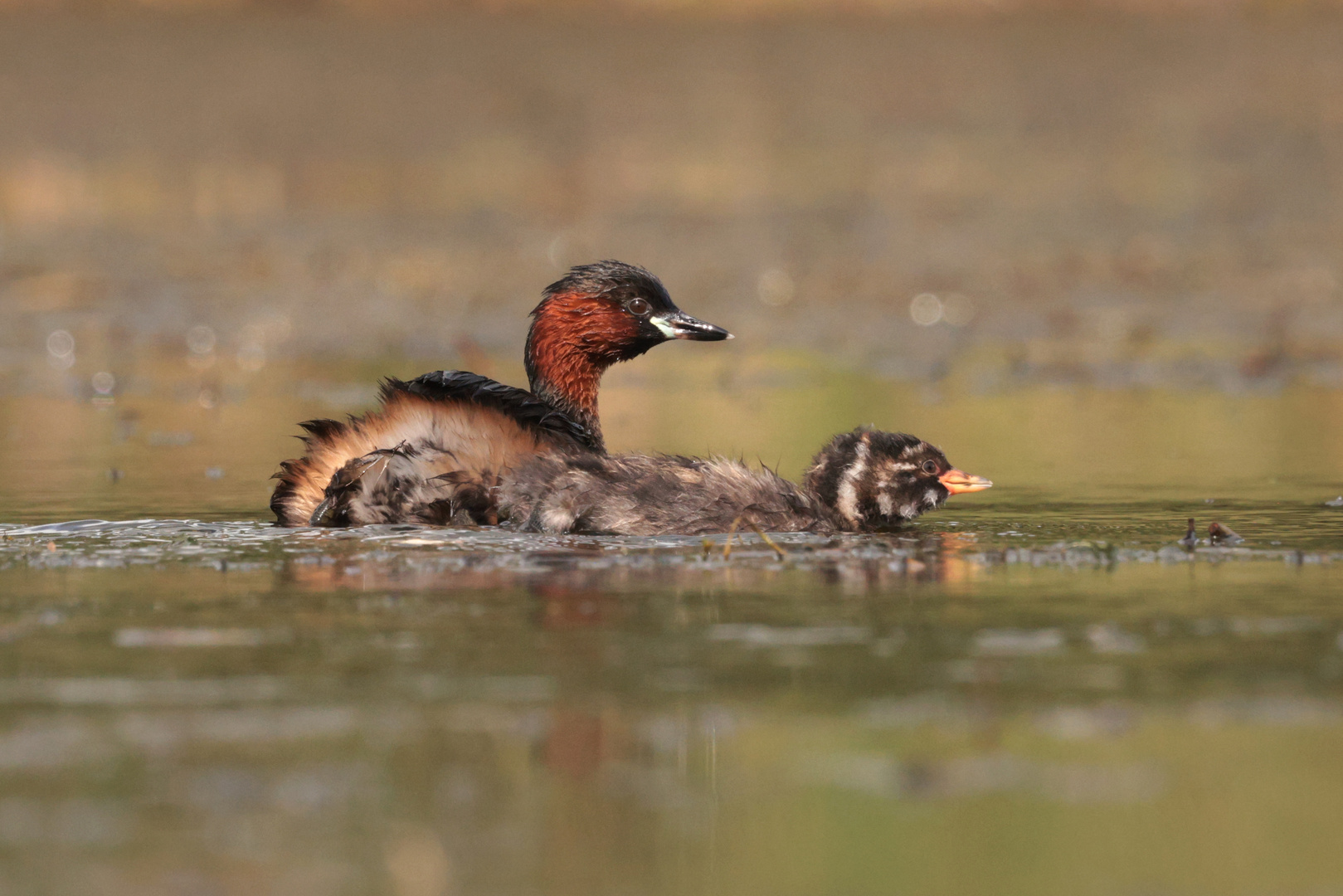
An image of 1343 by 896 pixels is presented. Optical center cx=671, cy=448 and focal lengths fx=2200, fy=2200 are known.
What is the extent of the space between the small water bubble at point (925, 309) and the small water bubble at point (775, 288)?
102 centimetres

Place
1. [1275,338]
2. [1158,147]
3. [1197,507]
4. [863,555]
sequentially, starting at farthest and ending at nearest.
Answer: [1158,147]
[1275,338]
[1197,507]
[863,555]

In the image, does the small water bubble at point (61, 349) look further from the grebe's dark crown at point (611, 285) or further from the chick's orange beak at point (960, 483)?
the chick's orange beak at point (960, 483)

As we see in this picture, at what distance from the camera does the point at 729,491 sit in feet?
26.3

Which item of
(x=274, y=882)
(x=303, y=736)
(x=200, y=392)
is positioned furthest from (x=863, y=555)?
(x=200, y=392)

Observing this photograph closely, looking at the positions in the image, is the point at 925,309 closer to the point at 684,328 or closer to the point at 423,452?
the point at 684,328

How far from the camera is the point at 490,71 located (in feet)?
79.7

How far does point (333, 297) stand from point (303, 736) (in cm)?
1335

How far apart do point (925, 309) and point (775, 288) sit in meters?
1.37

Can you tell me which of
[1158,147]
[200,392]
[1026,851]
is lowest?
[1026,851]

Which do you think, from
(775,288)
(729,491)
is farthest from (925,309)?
(729,491)

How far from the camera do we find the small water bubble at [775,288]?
1781 centimetres

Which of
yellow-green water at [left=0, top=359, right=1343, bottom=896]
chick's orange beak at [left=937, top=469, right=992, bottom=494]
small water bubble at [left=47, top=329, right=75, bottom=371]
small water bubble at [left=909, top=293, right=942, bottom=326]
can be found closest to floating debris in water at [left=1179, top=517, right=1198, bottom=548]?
yellow-green water at [left=0, top=359, right=1343, bottom=896]

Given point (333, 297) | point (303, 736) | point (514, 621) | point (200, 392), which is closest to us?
point (303, 736)

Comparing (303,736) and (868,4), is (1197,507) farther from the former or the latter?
(868,4)
